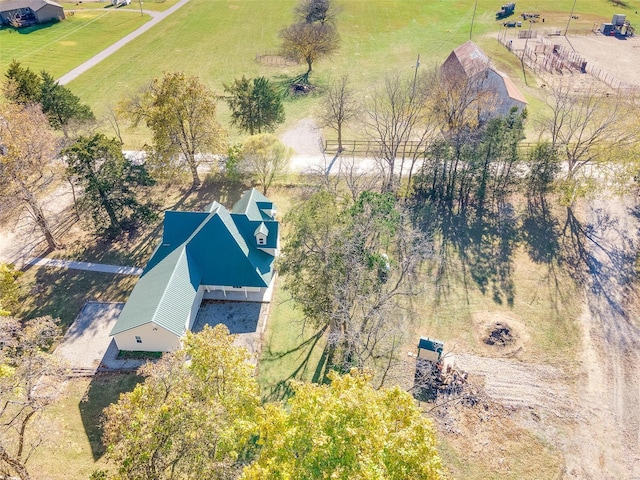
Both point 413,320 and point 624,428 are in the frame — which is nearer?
point 624,428

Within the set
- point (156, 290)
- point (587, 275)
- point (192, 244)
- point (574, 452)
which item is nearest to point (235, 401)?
point (156, 290)

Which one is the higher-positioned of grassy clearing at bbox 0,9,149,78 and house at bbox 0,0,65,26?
house at bbox 0,0,65,26

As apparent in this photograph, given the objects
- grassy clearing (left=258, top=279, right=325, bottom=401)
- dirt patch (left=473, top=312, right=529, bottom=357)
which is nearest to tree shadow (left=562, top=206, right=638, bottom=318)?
dirt patch (left=473, top=312, right=529, bottom=357)

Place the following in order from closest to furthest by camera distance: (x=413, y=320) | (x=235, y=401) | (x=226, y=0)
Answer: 1. (x=235, y=401)
2. (x=413, y=320)
3. (x=226, y=0)

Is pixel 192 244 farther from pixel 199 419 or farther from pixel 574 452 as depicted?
pixel 574 452

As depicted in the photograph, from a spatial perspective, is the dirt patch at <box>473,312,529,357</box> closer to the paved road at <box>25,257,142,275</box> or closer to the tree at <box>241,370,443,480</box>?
the tree at <box>241,370,443,480</box>
